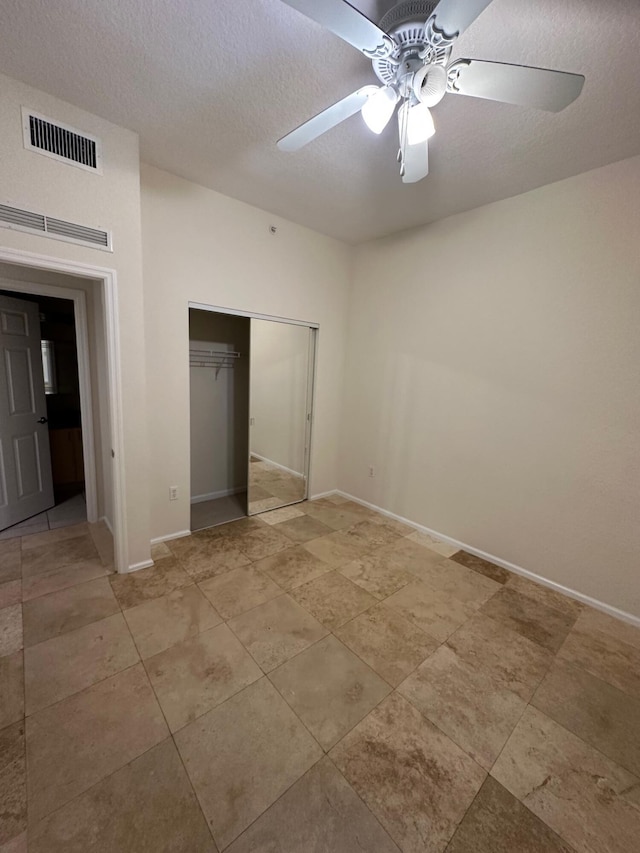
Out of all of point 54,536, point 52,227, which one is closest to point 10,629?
point 54,536

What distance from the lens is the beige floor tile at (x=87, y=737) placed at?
1224 millimetres

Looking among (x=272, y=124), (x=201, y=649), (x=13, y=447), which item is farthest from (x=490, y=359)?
(x=13, y=447)

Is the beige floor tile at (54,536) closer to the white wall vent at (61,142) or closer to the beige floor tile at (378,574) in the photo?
the beige floor tile at (378,574)

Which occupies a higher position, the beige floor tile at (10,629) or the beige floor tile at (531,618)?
the beige floor tile at (10,629)

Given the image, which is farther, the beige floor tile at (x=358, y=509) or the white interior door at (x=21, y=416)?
the beige floor tile at (x=358, y=509)

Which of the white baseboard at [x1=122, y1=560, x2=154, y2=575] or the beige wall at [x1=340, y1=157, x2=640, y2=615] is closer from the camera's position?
the beige wall at [x1=340, y1=157, x2=640, y2=615]

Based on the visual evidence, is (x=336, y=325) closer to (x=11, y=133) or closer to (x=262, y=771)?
(x=11, y=133)

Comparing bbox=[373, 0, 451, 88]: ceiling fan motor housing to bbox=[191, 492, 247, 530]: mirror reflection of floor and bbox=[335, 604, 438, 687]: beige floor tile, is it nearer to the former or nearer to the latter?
bbox=[335, 604, 438, 687]: beige floor tile

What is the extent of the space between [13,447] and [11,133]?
7.95 ft

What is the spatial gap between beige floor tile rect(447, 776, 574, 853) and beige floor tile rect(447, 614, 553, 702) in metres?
0.55

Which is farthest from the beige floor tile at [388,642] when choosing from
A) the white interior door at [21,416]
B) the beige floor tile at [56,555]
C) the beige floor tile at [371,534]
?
the white interior door at [21,416]

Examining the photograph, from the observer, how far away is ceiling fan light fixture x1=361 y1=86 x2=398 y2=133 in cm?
A: 136

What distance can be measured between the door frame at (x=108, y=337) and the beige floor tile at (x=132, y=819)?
1.47 m

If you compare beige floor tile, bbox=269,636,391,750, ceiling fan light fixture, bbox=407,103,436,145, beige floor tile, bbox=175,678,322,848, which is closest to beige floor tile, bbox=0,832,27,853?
beige floor tile, bbox=175,678,322,848
